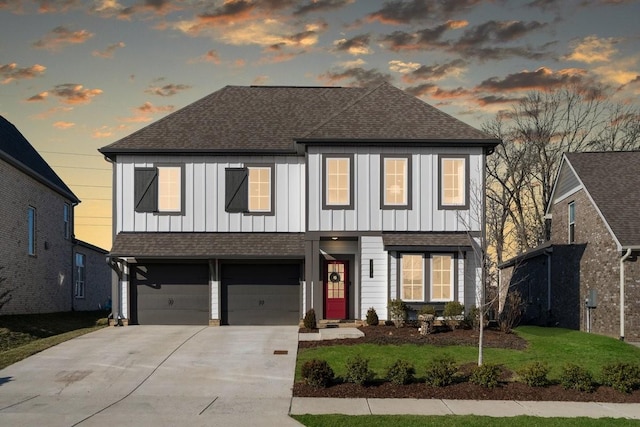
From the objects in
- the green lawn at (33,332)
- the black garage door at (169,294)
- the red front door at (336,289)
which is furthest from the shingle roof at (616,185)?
the green lawn at (33,332)

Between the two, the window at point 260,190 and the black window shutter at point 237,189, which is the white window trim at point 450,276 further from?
the black window shutter at point 237,189

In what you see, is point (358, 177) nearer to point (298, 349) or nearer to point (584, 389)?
point (298, 349)

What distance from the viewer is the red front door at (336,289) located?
27.1 m

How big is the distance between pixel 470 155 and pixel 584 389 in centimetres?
1102

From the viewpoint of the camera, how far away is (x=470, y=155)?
26141mm

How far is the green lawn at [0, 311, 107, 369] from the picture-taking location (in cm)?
2139

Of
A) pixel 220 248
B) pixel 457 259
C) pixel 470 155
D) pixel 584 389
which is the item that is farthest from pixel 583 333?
pixel 220 248

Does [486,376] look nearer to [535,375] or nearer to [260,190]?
[535,375]

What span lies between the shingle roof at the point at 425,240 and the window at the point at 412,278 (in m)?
0.51

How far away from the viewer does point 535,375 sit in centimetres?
1709

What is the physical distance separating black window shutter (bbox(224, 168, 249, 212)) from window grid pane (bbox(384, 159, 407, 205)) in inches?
205

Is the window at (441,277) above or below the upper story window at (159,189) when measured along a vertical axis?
below

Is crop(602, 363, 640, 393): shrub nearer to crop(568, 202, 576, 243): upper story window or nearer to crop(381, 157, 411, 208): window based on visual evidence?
crop(381, 157, 411, 208): window

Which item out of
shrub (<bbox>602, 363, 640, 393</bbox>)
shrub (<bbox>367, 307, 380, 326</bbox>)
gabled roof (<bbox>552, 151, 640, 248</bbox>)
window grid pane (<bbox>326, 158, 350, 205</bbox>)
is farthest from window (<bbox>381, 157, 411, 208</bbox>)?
shrub (<bbox>602, 363, 640, 393</bbox>)
